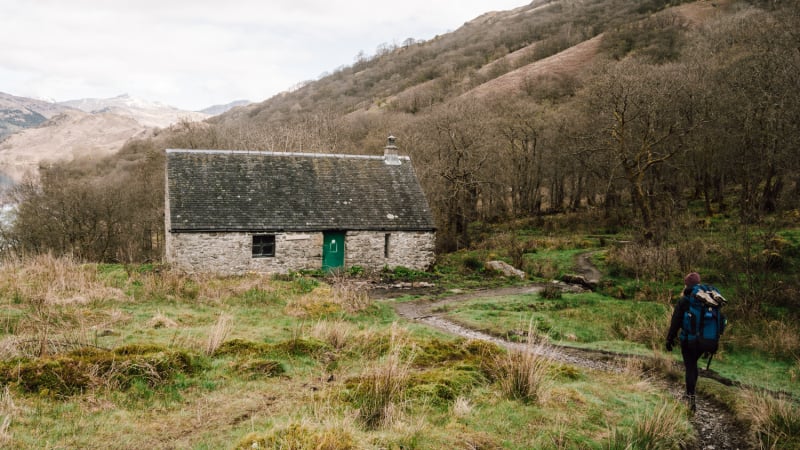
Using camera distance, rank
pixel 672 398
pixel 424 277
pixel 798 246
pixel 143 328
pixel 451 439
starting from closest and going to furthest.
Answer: pixel 451 439
pixel 672 398
pixel 143 328
pixel 798 246
pixel 424 277

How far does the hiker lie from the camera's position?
27.7 ft

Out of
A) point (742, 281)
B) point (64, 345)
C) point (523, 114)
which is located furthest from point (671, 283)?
point (523, 114)

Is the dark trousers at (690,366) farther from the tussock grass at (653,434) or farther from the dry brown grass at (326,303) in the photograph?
the dry brown grass at (326,303)

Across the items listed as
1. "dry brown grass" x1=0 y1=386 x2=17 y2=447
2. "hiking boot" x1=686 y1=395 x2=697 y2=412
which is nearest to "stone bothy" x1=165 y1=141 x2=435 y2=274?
"dry brown grass" x1=0 y1=386 x2=17 y2=447

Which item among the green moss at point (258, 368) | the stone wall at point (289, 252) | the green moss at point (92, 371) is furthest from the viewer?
the stone wall at point (289, 252)

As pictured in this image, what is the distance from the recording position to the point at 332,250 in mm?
25641

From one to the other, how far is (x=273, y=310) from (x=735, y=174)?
29.1 metres

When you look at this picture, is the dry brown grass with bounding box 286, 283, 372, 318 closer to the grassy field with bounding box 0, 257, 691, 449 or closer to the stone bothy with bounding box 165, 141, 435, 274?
the grassy field with bounding box 0, 257, 691, 449

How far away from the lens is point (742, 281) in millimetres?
18609

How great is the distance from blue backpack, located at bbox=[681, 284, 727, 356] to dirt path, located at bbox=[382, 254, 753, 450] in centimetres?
113

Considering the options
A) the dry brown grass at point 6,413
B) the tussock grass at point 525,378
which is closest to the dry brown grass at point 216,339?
the dry brown grass at point 6,413

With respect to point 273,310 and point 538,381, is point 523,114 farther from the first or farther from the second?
point 538,381

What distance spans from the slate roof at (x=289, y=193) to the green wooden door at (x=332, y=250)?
54 centimetres

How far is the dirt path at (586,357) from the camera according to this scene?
24.8ft
